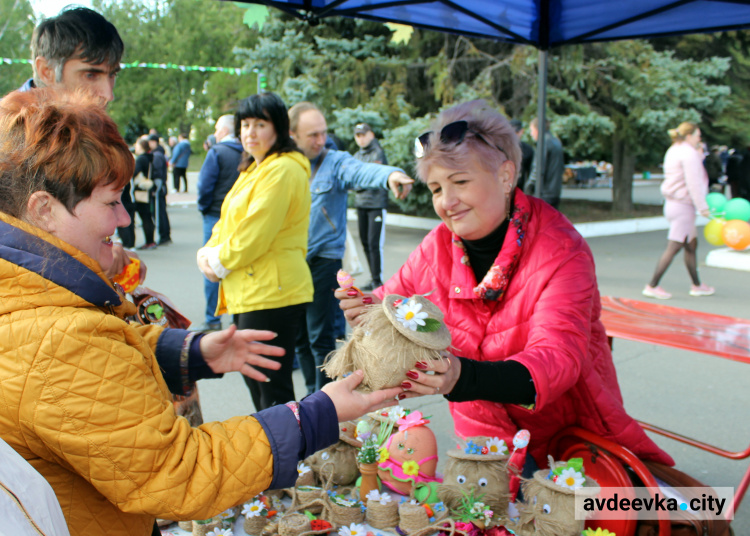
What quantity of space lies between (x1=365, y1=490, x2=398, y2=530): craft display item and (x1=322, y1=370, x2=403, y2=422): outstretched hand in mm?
603

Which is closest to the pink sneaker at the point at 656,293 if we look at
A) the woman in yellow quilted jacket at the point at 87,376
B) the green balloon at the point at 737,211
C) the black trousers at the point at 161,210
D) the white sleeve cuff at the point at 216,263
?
the green balloon at the point at 737,211

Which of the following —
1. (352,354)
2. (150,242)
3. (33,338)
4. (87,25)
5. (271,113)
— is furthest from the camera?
(150,242)

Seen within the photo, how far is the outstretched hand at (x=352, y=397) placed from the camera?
1.32 metres

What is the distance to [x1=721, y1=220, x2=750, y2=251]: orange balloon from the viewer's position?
25.1 ft

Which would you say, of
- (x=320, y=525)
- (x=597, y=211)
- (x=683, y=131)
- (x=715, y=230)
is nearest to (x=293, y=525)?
(x=320, y=525)

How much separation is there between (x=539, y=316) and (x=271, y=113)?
194cm

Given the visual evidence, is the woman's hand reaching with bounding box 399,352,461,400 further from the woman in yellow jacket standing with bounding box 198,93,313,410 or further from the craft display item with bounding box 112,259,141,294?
the woman in yellow jacket standing with bounding box 198,93,313,410

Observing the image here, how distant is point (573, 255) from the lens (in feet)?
6.04

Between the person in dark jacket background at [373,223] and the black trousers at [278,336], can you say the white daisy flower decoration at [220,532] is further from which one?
the person in dark jacket background at [373,223]

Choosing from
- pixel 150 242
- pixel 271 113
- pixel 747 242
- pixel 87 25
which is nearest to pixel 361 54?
pixel 150 242

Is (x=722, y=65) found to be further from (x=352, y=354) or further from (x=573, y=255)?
(x=352, y=354)

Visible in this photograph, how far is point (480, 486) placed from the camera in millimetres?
1834

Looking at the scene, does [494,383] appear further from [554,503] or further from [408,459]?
[408,459]

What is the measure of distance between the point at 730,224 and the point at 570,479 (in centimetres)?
746
